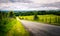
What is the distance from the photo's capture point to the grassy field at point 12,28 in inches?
63.1

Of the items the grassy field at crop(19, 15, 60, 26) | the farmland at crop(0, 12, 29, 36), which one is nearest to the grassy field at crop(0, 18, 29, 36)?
the farmland at crop(0, 12, 29, 36)

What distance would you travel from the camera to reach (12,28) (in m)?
1.61

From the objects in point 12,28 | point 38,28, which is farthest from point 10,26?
point 38,28

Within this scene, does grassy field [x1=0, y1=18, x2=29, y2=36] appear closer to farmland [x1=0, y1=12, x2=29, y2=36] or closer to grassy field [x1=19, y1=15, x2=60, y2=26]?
farmland [x1=0, y1=12, x2=29, y2=36]

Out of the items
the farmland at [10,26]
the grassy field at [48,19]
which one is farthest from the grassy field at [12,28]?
the grassy field at [48,19]

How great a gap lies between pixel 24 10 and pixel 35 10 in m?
0.13

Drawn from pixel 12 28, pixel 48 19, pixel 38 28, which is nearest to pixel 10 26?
pixel 12 28

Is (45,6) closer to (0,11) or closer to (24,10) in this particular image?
(24,10)

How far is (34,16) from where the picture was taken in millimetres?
1618

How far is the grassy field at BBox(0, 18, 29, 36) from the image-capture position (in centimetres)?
160

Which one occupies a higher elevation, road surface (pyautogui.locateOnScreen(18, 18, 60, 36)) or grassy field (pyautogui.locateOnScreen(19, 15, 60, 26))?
grassy field (pyautogui.locateOnScreen(19, 15, 60, 26))

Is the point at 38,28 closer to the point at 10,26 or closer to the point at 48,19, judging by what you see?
the point at 48,19

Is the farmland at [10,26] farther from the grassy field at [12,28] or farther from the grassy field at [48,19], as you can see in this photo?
the grassy field at [48,19]

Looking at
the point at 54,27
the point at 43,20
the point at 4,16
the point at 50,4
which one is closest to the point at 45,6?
the point at 50,4
